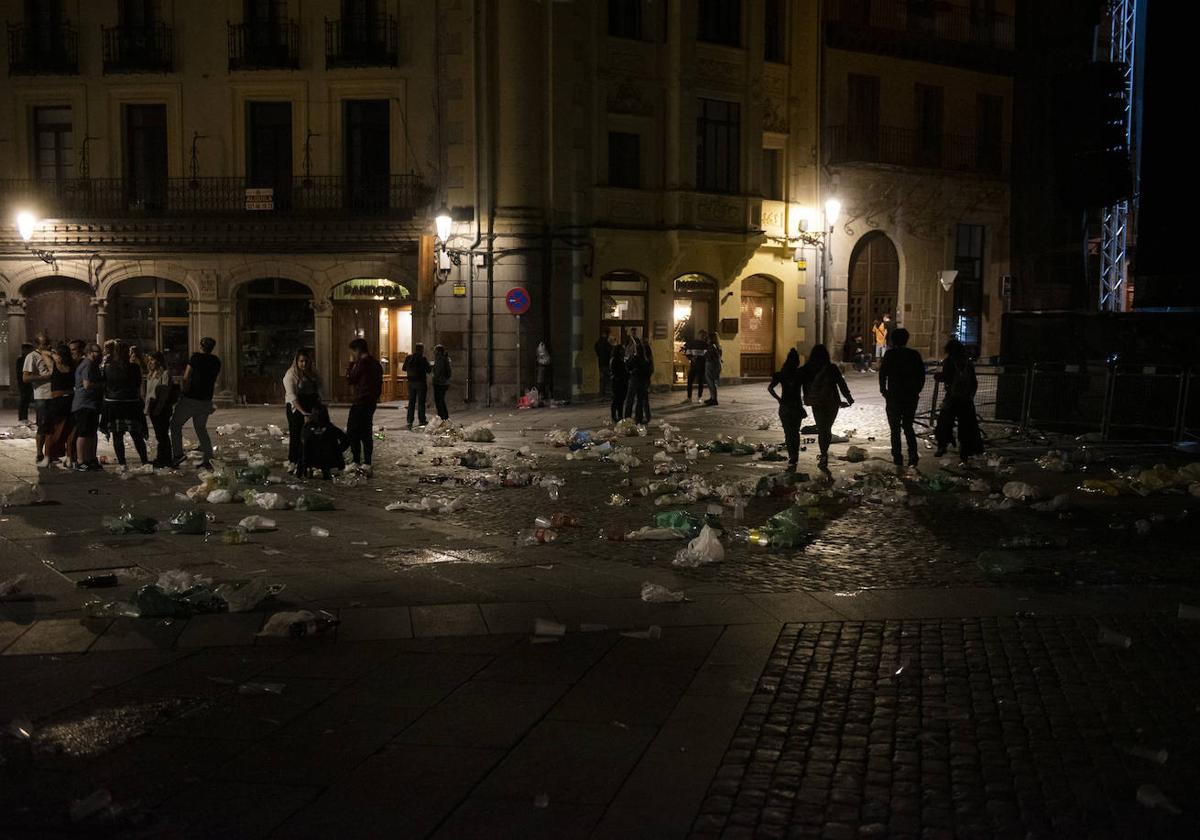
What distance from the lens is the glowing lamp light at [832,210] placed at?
3155 cm

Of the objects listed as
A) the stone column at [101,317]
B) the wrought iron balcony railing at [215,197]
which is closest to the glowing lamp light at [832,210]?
the wrought iron balcony railing at [215,197]

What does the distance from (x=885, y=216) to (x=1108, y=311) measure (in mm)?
16208

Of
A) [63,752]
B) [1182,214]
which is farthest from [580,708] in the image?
[1182,214]

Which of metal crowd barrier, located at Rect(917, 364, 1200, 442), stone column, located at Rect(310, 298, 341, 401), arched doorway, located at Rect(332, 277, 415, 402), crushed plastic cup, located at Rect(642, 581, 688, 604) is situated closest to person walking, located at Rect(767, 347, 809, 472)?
metal crowd barrier, located at Rect(917, 364, 1200, 442)

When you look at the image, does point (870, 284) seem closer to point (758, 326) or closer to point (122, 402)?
point (758, 326)

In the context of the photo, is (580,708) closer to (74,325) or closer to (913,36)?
(74,325)

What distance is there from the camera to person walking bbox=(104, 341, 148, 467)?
50.2 ft

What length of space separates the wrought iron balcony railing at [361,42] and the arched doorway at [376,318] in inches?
206

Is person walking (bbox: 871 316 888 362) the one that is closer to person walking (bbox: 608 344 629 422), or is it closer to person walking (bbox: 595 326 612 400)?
person walking (bbox: 595 326 612 400)

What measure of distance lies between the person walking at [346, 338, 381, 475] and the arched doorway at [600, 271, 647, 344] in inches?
591

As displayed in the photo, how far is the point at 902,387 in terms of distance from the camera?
50.0 feet

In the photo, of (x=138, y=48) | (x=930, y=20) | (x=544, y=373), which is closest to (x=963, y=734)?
(x=544, y=373)

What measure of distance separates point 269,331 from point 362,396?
15.5 meters

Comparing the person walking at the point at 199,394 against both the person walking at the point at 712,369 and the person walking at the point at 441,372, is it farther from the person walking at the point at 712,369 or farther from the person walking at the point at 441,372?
the person walking at the point at 712,369
